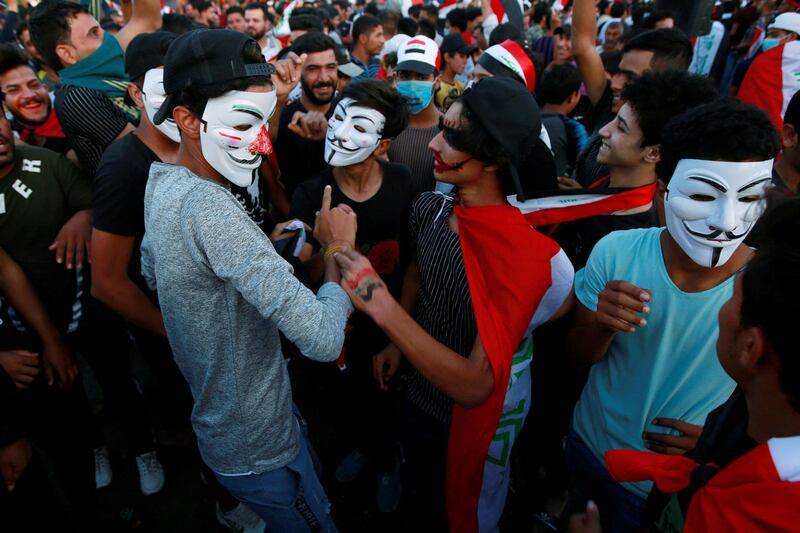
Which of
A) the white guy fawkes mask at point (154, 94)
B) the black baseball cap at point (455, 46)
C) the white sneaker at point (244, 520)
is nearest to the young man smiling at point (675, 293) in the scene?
the white sneaker at point (244, 520)

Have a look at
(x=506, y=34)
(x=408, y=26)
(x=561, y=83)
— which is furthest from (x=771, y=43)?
(x=408, y=26)

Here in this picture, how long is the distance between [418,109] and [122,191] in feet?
8.39

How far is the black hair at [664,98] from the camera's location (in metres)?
2.35

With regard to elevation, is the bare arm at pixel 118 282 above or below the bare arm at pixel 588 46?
below

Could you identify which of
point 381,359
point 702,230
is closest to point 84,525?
point 381,359

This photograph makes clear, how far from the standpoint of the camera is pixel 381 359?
262 centimetres

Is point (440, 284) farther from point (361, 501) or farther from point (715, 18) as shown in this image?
point (715, 18)

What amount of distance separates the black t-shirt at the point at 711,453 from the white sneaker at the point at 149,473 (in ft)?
9.55

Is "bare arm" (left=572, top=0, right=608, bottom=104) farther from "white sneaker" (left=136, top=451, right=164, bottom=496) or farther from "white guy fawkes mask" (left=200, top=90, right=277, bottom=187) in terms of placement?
"white sneaker" (left=136, top=451, right=164, bottom=496)

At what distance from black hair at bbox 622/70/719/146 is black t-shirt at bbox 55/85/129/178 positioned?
2.97 metres

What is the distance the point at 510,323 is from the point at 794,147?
2.07m

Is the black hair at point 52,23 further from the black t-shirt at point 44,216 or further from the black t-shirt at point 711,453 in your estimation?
the black t-shirt at point 711,453

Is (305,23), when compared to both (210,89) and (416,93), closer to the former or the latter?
(416,93)

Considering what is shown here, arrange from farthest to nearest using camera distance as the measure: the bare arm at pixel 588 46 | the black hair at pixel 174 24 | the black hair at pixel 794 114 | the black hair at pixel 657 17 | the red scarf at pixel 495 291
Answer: the black hair at pixel 657 17 < the black hair at pixel 174 24 < the bare arm at pixel 588 46 < the black hair at pixel 794 114 < the red scarf at pixel 495 291
